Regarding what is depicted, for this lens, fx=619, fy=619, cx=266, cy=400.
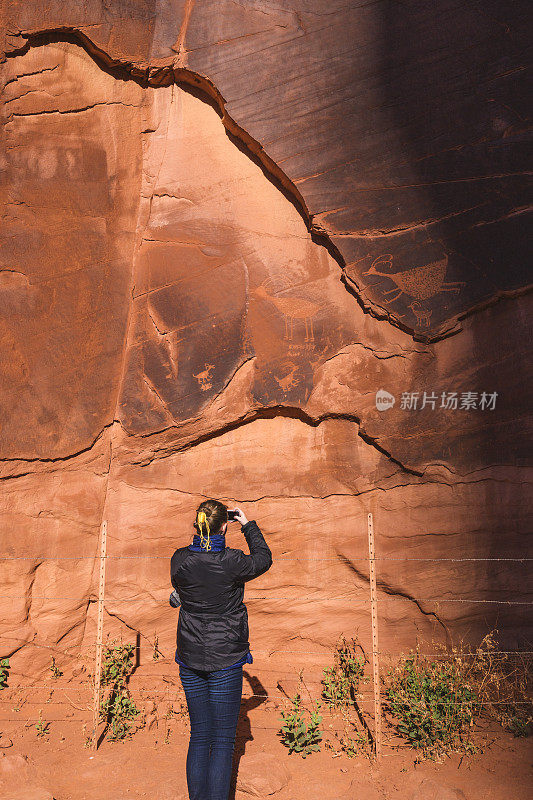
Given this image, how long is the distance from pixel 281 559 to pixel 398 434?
1273 mm

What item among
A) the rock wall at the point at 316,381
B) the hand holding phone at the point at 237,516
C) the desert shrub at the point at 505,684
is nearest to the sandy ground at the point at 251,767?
the desert shrub at the point at 505,684

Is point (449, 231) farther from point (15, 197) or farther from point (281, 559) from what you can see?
point (15, 197)

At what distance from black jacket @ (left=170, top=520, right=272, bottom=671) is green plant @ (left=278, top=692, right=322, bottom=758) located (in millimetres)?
1369

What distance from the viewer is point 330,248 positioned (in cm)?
471

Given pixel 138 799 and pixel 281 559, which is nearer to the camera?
pixel 138 799

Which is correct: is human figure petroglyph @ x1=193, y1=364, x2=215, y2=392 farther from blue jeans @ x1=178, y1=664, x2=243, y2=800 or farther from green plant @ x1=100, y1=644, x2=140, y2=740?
blue jeans @ x1=178, y1=664, x2=243, y2=800

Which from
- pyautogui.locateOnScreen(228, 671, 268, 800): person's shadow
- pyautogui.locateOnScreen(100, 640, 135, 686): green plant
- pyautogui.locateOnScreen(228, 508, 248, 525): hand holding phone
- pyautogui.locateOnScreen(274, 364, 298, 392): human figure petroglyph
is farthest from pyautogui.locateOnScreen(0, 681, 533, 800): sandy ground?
pyautogui.locateOnScreen(274, 364, 298, 392): human figure petroglyph

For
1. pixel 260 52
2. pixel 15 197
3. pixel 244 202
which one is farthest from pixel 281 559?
pixel 260 52

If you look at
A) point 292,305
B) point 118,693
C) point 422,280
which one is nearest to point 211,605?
point 118,693

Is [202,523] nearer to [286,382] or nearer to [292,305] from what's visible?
[286,382]

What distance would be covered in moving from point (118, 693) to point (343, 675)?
1.59 m

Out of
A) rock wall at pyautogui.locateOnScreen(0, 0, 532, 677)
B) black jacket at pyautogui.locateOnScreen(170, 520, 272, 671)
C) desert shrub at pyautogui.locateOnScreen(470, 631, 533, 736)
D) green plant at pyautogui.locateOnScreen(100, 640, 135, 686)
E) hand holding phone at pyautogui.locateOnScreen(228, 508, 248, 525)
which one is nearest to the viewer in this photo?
black jacket at pyautogui.locateOnScreen(170, 520, 272, 671)

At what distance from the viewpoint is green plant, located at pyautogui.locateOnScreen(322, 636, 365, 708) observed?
4.32 meters

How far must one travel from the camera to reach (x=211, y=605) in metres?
2.75
